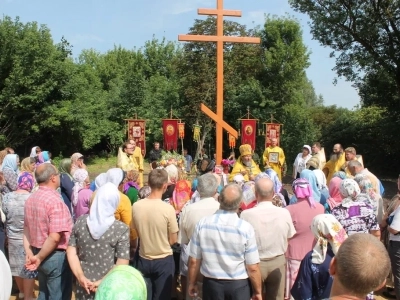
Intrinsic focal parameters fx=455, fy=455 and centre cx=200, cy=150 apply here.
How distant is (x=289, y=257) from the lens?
15.0 feet

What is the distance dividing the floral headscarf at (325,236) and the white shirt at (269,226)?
66cm

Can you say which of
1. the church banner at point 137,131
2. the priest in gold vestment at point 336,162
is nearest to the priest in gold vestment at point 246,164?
the priest in gold vestment at point 336,162

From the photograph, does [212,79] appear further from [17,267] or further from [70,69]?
[17,267]

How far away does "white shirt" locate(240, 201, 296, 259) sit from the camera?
403 cm

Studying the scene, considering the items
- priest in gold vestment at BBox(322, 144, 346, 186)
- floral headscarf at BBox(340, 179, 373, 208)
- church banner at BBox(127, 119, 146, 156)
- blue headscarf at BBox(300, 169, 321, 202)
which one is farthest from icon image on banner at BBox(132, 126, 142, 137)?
floral headscarf at BBox(340, 179, 373, 208)

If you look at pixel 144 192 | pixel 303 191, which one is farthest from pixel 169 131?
pixel 303 191

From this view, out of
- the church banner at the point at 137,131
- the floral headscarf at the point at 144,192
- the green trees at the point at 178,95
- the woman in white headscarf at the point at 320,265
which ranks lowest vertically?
the woman in white headscarf at the point at 320,265

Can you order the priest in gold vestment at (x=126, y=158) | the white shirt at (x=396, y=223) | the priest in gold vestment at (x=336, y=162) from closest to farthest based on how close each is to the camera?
the white shirt at (x=396, y=223) < the priest in gold vestment at (x=336, y=162) < the priest in gold vestment at (x=126, y=158)

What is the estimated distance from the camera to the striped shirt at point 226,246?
11.3 feet

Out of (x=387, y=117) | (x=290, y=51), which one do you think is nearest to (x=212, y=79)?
(x=290, y=51)

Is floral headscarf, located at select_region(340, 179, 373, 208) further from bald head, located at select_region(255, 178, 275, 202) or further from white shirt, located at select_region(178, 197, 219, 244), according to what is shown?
white shirt, located at select_region(178, 197, 219, 244)

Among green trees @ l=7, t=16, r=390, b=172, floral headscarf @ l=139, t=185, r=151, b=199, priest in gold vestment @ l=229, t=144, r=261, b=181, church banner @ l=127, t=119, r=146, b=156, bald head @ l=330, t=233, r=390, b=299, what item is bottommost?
floral headscarf @ l=139, t=185, r=151, b=199

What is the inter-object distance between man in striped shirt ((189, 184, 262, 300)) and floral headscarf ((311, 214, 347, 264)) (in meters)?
0.46

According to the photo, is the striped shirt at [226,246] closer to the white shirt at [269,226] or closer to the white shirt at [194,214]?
the white shirt at [269,226]
